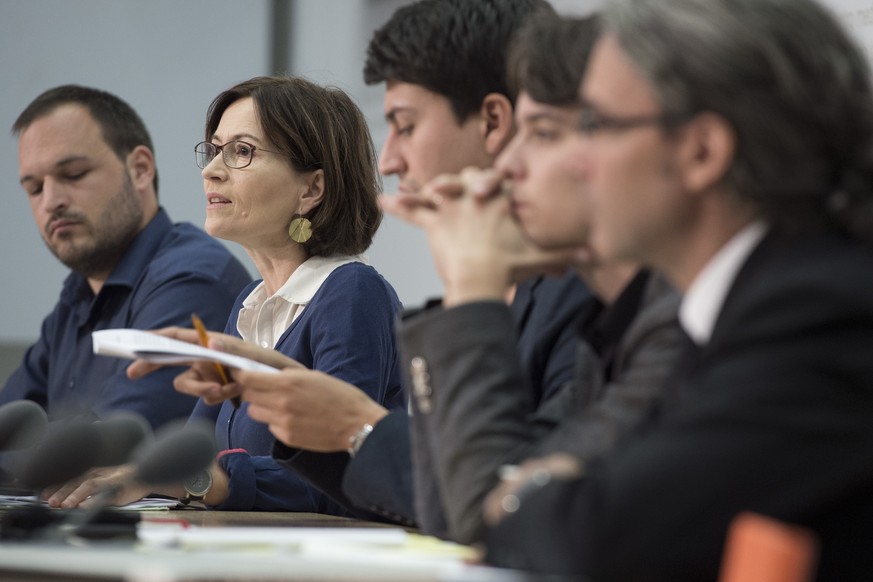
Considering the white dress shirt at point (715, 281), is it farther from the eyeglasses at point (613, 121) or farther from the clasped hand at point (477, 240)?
the clasped hand at point (477, 240)

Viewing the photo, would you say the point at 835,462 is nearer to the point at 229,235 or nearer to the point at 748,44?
the point at 748,44

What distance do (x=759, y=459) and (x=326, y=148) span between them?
2.04 meters

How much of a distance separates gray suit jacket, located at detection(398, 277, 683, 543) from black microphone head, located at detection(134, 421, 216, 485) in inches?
11.0

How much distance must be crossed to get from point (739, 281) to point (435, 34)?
868 mm

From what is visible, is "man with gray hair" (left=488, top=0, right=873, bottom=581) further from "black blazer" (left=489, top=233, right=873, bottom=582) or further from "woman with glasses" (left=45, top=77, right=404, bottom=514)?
"woman with glasses" (left=45, top=77, right=404, bottom=514)

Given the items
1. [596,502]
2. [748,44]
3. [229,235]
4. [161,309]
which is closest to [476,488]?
[596,502]

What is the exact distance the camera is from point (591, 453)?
4.30ft

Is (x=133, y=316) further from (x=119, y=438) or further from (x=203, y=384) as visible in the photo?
(x=119, y=438)

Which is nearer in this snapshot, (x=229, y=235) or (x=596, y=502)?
(x=596, y=502)

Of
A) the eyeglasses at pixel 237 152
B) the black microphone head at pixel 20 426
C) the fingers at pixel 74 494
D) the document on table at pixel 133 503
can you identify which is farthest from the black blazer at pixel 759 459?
the eyeglasses at pixel 237 152

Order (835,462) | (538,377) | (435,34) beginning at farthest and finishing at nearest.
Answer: (435,34)
(538,377)
(835,462)

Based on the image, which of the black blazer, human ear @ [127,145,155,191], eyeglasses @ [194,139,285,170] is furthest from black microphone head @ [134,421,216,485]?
human ear @ [127,145,155,191]

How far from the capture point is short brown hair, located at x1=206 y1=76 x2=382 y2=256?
115 inches

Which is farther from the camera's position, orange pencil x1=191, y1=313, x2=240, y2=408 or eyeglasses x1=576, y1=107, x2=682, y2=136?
orange pencil x1=191, y1=313, x2=240, y2=408
